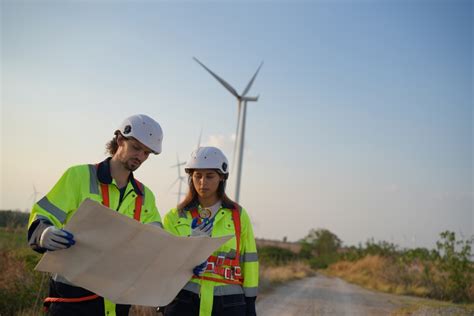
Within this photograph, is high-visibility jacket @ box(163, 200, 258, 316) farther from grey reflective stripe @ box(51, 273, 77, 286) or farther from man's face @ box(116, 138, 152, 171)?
grey reflective stripe @ box(51, 273, 77, 286)

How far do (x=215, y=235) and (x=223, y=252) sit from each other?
0.17m

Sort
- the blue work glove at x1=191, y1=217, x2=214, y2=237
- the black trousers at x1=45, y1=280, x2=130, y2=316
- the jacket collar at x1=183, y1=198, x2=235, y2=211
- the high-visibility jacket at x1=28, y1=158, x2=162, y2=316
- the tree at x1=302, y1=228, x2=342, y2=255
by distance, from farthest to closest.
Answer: the tree at x1=302, y1=228, x2=342, y2=255 < the jacket collar at x1=183, y1=198, x2=235, y2=211 < the blue work glove at x1=191, y1=217, x2=214, y2=237 < the black trousers at x1=45, y1=280, x2=130, y2=316 < the high-visibility jacket at x1=28, y1=158, x2=162, y2=316

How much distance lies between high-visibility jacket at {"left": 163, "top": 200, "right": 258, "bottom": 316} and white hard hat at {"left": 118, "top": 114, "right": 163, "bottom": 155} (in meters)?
0.86

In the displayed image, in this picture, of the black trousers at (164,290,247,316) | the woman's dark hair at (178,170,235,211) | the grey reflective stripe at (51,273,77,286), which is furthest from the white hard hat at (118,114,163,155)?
the black trousers at (164,290,247,316)

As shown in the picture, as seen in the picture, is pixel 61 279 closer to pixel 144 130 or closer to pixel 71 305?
pixel 71 305

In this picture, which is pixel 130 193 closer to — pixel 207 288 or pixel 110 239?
pixel 110 239

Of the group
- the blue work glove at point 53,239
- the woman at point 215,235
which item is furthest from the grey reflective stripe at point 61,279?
the woman at point 215,235

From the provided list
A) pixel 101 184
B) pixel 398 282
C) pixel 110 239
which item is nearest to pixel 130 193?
pixel 101 184

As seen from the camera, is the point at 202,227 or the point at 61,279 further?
the point at 202,227

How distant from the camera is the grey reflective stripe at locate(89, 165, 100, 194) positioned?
10.8 feet

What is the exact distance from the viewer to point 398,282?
68.7ft

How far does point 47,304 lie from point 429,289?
18.0 meters

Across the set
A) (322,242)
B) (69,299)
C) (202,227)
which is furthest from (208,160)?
(322,242)

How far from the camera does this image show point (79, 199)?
3240 millimetres
